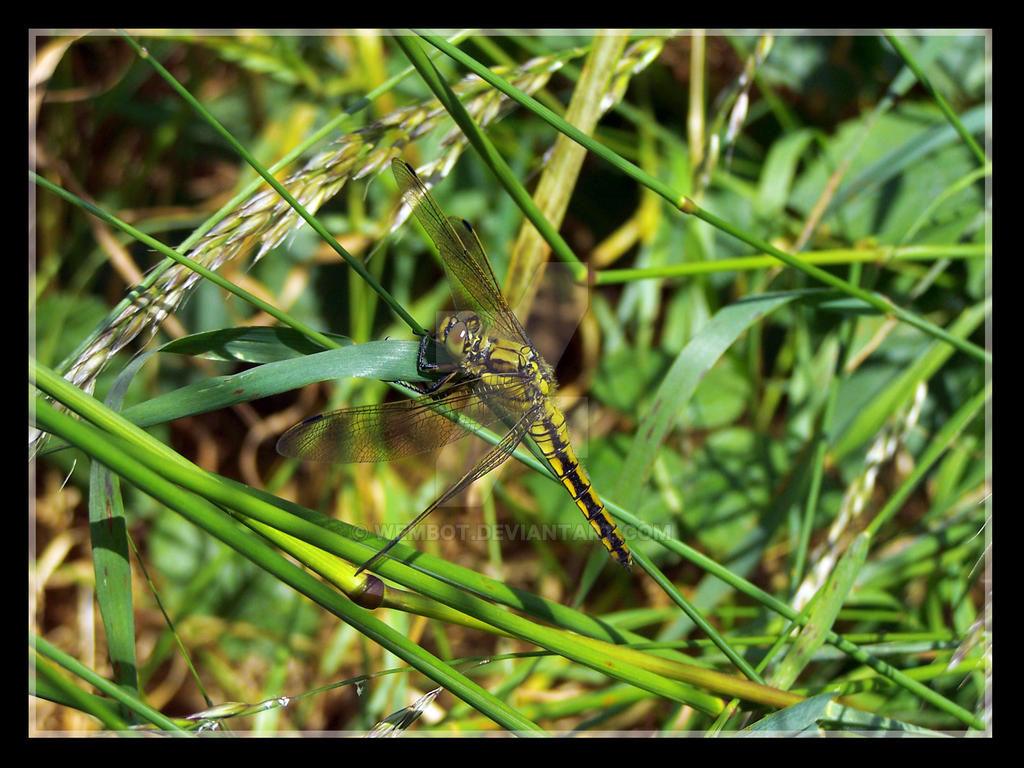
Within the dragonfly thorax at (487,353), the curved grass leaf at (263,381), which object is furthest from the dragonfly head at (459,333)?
the curved grass leaf at (263,381)

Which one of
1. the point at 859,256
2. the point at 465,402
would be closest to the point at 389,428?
the point at 465,402

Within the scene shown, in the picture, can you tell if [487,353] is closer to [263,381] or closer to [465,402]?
[465,402]

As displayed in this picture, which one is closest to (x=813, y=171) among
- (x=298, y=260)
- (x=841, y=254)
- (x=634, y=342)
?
(x=841, y=254)

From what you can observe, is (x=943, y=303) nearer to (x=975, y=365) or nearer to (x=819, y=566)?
(x=975, y=365)

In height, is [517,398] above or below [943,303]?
above

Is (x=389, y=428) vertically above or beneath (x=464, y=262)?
beneath

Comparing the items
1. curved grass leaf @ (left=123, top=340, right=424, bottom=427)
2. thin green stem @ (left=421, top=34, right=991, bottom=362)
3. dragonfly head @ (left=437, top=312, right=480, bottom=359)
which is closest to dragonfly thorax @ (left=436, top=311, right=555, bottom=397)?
dragonfly head @ (left=437, top=312, right=480, bottom=359)
